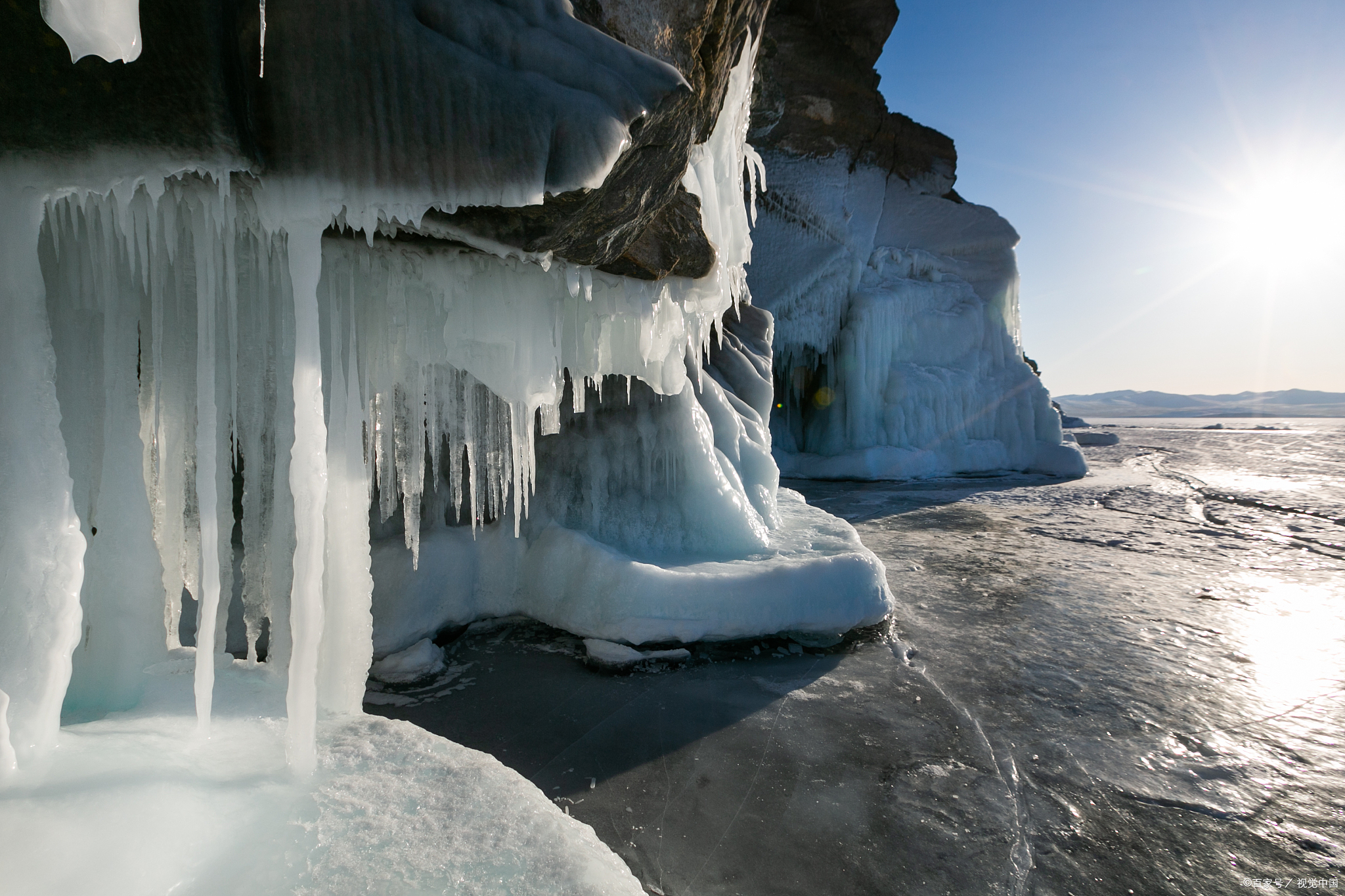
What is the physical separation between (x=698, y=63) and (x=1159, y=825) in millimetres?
3502

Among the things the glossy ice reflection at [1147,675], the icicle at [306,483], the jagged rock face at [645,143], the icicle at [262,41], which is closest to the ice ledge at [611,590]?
the glossy ice reflection at [1147,675]

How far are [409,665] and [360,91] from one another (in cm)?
277

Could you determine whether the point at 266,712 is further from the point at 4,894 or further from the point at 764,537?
the point at 764,537

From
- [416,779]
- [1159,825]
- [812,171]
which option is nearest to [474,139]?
[416,779]

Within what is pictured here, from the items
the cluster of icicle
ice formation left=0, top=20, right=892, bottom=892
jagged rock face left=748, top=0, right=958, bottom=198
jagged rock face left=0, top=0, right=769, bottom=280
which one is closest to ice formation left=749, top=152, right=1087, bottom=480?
jagged rock face left=748, top=0, right=958, bottom=198

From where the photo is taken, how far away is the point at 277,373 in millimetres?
2330

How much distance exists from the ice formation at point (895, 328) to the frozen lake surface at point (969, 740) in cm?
829

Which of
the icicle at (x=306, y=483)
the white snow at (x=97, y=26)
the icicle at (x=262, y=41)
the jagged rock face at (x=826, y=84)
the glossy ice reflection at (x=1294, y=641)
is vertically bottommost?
the glossy ice reflection at (x=1294, y=641)

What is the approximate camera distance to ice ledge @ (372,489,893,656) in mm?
3547

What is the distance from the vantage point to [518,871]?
1500 mm

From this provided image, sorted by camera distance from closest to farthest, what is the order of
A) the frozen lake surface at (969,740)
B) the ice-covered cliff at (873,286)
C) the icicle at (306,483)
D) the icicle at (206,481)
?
1. the icicle at (206,481)
2. the icicle at (306,483)
3. the frozen lake surface at (969,740)
4. the ice-covered cliff at (873,286)

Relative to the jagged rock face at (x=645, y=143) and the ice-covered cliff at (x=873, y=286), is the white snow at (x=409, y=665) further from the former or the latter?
the ice-covered cliff at (x=873, y=286)

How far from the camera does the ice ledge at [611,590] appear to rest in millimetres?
3547

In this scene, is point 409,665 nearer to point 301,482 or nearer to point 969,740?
point 301,482
